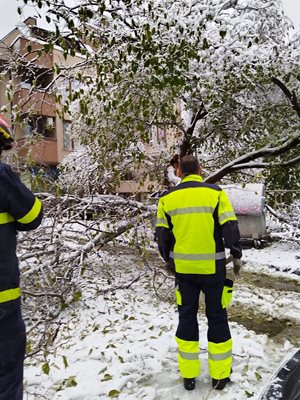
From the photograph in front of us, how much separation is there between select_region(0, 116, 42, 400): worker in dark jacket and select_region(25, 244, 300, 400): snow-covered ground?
944 mm

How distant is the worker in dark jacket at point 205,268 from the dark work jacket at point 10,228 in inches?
46.7

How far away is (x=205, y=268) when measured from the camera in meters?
2.70

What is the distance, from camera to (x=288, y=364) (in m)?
1.74

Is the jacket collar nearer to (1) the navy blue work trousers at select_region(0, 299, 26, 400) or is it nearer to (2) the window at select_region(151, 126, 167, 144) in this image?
(1) the navy blue work trousers at select_region(0, 299, 26, 400)

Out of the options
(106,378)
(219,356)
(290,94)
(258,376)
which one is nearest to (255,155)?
(290,94)

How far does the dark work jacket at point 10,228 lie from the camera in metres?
1.97

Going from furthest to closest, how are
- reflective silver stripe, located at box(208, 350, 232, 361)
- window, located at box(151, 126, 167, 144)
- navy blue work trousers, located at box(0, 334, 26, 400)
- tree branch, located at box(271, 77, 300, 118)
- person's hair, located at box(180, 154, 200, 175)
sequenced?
window, located at box(151, 126, 167, 144) < tree branch, located at box(271, 77, 300, 118) < person's hair, located at box(180, 154, 200, 175) < reflective silver stripe, located at box(208, 350, 232, 361) < navy blue work trousers, located at box(0, 334, 26, 400)

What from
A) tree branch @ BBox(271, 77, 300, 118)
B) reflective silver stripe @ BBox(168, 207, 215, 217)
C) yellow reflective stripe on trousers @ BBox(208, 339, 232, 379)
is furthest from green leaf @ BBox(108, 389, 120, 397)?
tree branch @ BBox(271, 77, 300, 118)

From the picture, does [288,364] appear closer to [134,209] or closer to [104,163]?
[134,209]

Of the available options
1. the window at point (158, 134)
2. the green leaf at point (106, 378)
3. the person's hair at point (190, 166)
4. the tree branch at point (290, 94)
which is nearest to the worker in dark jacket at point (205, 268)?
the person's hair at point (190, 166)

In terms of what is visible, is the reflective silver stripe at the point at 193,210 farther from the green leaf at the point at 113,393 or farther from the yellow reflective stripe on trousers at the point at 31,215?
the green leaf at the point at 113,393

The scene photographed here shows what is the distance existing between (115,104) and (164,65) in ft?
2.71

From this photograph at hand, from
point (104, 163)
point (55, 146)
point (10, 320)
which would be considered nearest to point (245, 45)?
point (104, 163)

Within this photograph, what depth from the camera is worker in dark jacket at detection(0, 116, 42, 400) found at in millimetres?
1973
